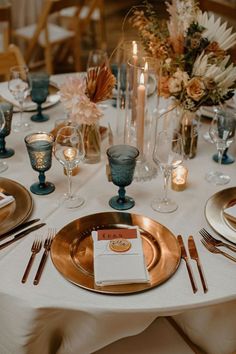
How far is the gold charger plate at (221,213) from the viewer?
1177 mm

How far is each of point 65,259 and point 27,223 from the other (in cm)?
17

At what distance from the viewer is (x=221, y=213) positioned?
1.25 m

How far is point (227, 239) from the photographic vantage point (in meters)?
1.15

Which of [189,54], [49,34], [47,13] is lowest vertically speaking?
[49,34]

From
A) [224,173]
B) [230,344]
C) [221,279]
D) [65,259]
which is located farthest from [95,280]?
[224,173]

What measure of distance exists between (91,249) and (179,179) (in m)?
0.37

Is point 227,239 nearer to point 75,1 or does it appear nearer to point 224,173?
point 224,173

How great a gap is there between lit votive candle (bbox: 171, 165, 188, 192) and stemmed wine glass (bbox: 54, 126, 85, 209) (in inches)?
10.6

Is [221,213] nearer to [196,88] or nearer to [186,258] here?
[186,258]

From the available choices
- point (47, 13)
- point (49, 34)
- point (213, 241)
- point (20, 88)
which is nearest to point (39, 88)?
point (20, 88)

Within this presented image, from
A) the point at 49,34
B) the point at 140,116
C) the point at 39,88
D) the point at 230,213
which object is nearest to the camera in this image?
the point at 230,213

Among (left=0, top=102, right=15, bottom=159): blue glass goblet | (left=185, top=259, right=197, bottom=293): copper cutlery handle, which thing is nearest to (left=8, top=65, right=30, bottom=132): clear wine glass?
(left=0, top=102, right=15, bottom=159): blue glass goblet

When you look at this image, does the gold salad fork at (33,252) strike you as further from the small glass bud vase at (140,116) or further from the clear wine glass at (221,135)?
the clear wine glass at (221,135)

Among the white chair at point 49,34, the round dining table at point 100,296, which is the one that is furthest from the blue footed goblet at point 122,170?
the white chair at point 49,34
